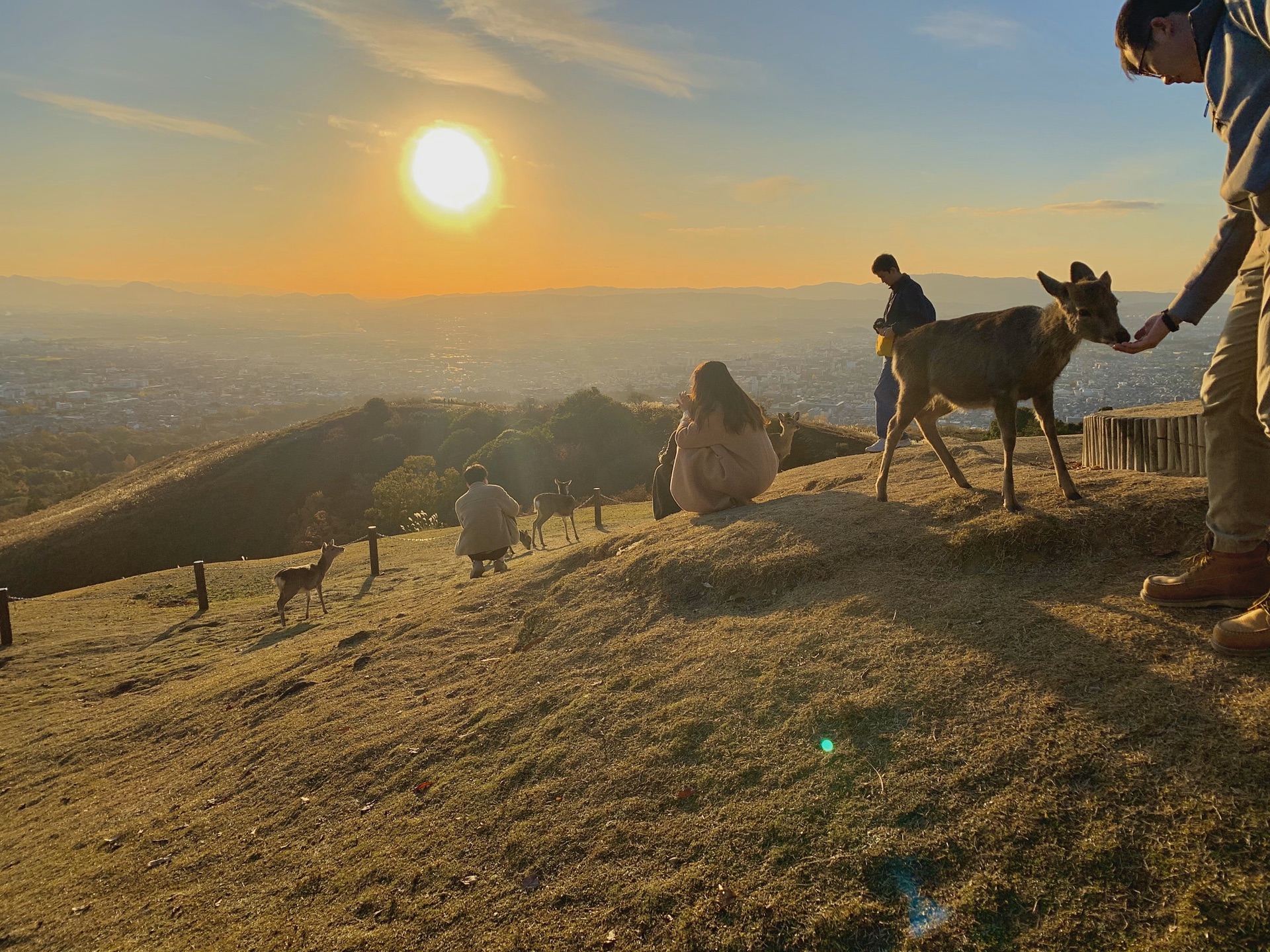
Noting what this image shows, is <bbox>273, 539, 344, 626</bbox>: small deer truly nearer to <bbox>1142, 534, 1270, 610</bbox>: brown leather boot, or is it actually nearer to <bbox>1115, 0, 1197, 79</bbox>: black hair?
<bbox>1142, 534, 1270, 610</bbox>: brown leather boot

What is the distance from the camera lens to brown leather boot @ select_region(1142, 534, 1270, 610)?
340cm

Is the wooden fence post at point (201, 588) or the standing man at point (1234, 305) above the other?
the standing man at point (1234, 305)

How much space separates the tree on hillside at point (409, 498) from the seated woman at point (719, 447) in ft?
75.0

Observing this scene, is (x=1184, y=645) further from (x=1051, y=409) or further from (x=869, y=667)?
(x=1051, y=409)

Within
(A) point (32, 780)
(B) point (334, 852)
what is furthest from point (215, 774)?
(A) point (32, 780)

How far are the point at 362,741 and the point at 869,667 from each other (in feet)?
11.9

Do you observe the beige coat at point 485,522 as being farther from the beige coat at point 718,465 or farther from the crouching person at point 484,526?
the beige coat at point 718,465

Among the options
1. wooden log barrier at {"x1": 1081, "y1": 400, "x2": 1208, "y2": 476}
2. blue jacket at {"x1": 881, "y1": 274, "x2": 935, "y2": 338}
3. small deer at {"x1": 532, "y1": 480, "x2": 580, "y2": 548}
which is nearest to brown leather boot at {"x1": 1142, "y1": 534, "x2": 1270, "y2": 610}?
wooden log barrier at {"x1": 1081, "y1": 400, "x2": 1208, "y2": 476}

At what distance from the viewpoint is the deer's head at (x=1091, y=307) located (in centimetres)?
482

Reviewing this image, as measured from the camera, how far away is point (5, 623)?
1162 cm

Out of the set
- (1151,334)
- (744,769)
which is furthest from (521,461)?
(1151,334)

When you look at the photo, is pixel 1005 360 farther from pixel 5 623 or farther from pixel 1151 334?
pixel 5 623

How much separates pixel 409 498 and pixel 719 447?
1031 inches

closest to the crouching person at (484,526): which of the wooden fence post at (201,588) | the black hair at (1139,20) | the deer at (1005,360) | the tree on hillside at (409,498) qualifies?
the wooden fence post at (201,588)
